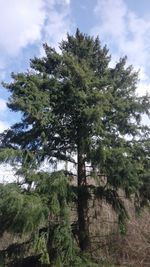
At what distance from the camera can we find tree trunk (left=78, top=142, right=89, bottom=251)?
10.5 metres

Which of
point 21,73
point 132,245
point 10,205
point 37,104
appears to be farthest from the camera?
point 132,245

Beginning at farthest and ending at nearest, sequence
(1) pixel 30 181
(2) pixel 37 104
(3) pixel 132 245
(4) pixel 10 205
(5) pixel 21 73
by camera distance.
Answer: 1. (3) pixel 132 245
2. (5) pixel 21 73
3. (2) pixel 37 104
4. (1) pixel 30 181
5. (4) pixel 10 205

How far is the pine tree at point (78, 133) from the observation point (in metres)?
9.65

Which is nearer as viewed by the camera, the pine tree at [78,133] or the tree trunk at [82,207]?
the pine tree at [78,133]

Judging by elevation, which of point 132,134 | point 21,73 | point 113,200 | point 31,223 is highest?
point 21,73

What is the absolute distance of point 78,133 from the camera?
10797mm

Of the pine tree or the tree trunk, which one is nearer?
the pine tree

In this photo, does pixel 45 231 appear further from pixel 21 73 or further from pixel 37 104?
pixel 21 73

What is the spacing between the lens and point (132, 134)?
11508 mm

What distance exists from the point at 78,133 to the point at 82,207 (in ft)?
7.45

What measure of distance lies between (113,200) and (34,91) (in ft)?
13.2

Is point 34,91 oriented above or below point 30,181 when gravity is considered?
→ above

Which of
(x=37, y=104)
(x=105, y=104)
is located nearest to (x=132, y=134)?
(x=105, y=104)

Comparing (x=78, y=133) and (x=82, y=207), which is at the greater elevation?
(x=78, y=133)
